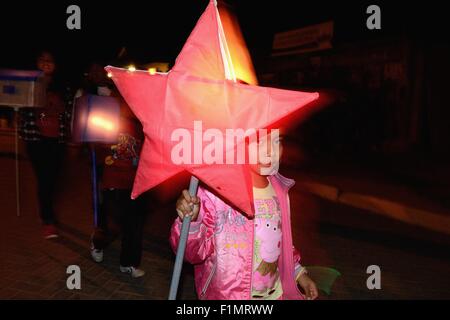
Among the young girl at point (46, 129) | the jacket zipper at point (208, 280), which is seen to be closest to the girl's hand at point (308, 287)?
the jacket zipper at point (208, 280)

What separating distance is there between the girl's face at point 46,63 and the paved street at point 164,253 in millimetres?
1070

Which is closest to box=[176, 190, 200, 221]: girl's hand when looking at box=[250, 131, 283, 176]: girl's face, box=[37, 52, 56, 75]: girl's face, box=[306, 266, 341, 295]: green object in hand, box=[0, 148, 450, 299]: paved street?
box=[250, 131, 283, 176]: girl's face

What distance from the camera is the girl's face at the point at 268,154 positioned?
6.57ft

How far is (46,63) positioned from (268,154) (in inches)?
164

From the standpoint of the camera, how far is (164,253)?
522cm

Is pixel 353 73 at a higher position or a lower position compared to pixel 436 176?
higher

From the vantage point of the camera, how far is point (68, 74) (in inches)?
207

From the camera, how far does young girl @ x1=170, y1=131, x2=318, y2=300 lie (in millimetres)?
2070

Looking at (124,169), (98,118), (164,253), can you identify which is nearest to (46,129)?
(98,118)

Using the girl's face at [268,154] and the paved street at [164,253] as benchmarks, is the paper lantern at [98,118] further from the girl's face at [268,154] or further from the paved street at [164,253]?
the girl's face at [268,154]
